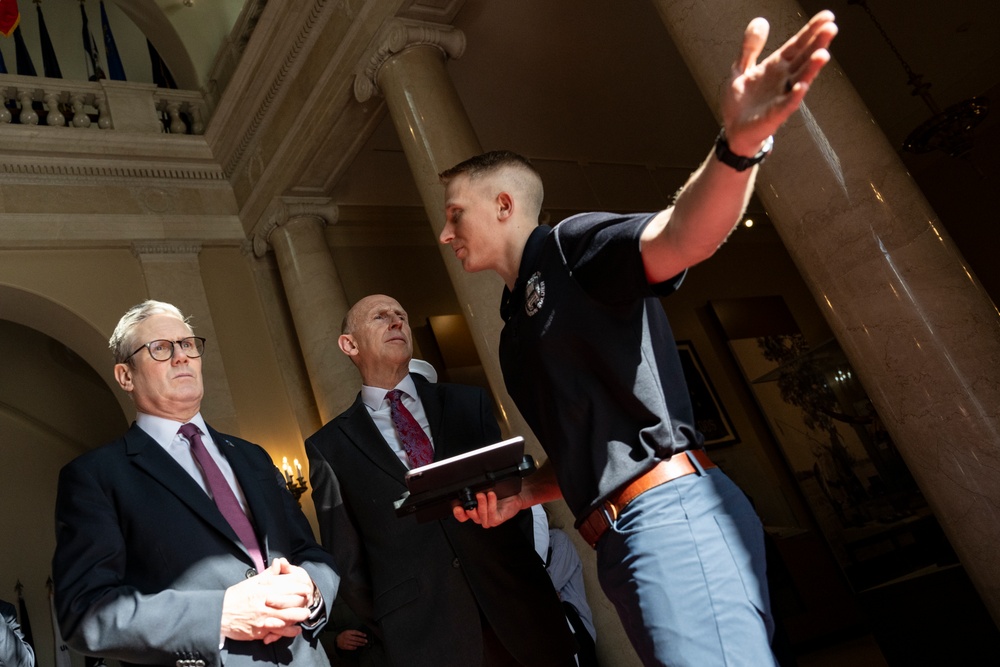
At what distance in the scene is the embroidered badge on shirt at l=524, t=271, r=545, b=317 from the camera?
1.71m

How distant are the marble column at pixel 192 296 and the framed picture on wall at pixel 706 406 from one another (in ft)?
19.3

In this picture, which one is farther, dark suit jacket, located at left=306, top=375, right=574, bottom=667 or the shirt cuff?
dark suit jacket, located at left=306, top=375, right=574, bottom=667

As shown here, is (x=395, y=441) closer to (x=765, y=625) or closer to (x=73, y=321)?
(x=765, y=625)

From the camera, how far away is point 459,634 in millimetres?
2521

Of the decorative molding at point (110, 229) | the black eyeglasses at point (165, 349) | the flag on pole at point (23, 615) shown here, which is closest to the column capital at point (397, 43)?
the decorative molding at point (110, 229)

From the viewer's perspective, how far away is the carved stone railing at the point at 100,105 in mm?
7082

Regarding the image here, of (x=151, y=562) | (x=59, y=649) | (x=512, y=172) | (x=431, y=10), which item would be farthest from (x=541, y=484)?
(x=59, y=649)

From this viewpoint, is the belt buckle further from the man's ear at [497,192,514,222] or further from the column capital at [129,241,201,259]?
the column capital at [129,241,201,259]

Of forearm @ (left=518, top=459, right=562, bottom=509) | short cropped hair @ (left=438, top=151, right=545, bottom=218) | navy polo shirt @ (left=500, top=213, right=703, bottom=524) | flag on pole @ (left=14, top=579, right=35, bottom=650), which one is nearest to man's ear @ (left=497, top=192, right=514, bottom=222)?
short cropped hair @ (left=438, top=151, right=545, bottom=218)

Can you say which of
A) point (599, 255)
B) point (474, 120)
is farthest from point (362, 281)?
point (599, 255)

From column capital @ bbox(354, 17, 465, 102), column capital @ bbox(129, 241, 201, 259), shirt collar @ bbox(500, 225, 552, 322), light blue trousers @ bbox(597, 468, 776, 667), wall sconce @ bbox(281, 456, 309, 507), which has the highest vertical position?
column capital @ bbox(129, 241, 201, 259)

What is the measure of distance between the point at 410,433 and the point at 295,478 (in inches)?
164

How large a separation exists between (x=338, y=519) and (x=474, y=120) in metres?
6.09

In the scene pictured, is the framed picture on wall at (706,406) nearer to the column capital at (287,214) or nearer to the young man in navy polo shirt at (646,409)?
the column capital at (287,214)
